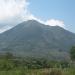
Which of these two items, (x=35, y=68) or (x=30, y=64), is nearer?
(x=35, y=68)

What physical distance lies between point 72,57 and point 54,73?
2992 inches

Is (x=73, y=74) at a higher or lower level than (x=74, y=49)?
lower

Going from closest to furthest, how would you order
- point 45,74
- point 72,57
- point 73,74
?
point 45,74, point 73,74, point 72,57

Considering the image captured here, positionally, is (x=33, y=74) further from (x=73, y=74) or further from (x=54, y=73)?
(x=73, y=74)

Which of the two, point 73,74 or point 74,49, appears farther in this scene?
point 74,49

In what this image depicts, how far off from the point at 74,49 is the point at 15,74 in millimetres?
78088

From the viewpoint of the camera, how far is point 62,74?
1630 centimetres

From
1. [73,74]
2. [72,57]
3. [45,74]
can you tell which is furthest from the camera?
[72,57]

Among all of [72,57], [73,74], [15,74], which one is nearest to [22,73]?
[15,74]

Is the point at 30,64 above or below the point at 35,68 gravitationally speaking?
above

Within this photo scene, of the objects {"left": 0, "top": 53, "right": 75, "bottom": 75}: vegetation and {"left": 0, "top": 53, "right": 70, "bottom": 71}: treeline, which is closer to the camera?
{"left": 0, "top": 53, "right": 75, "bottom": 75}: vegetation

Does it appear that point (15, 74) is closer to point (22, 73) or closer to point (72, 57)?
point (22, 73)

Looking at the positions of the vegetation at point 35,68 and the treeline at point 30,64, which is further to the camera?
the treeline at point 30,64

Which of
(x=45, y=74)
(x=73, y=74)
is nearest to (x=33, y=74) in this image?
(x=45, y=74)
